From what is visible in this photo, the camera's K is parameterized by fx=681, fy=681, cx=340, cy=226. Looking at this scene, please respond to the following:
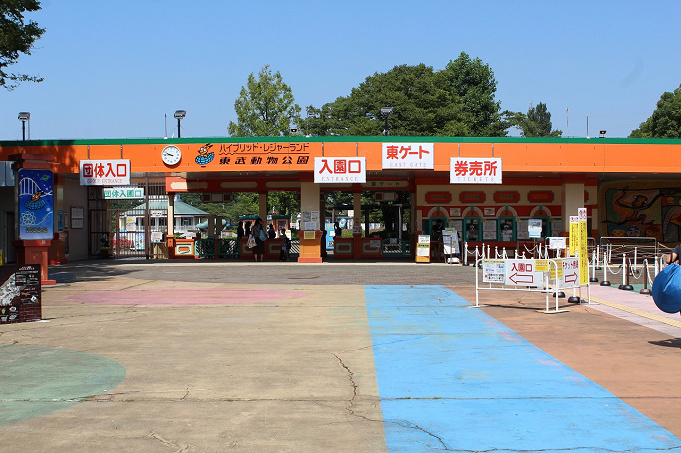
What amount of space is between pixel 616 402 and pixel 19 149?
2994 cm

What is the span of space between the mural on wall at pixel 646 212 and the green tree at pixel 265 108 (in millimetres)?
23351

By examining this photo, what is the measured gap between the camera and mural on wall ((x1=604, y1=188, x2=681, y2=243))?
113ft

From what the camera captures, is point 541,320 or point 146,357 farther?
point 541,320

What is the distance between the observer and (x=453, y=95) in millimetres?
65312

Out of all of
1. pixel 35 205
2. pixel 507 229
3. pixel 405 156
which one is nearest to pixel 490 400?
pixel 35 205

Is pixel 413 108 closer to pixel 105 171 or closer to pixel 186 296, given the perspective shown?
pixel 105 171

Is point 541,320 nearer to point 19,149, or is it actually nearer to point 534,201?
point 534,201

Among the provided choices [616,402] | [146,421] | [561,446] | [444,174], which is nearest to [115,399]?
[146,421]

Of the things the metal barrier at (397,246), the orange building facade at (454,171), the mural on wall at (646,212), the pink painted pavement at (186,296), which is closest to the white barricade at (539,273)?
the pink painted pavement at (186,296)

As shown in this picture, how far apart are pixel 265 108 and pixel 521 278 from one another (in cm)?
3712

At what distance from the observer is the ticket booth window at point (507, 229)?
1328 inches

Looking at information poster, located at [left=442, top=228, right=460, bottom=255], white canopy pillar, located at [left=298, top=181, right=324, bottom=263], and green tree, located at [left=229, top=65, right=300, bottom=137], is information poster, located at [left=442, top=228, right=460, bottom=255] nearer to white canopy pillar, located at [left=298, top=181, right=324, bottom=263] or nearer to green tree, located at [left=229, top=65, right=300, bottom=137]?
white canopy pillar, located at [left=298, top=181, right=324, bottom=263]

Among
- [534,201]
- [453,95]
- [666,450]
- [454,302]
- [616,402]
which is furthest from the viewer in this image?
[453,95]

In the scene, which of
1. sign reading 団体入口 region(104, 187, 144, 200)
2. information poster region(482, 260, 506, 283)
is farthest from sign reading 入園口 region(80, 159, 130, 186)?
information poster region(482, 260, 506, 283)
